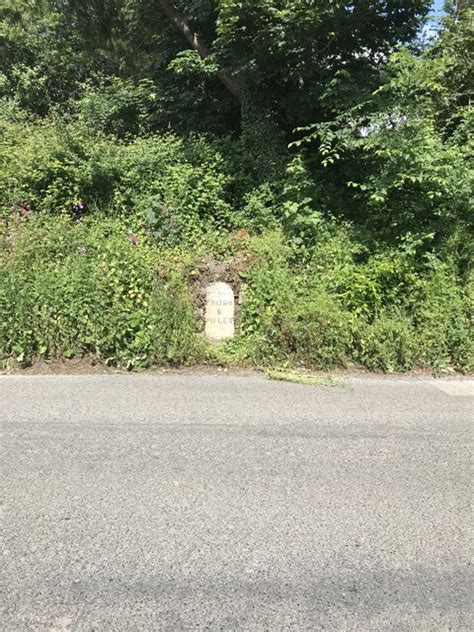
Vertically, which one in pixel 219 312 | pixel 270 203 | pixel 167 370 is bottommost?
pixel 167 370

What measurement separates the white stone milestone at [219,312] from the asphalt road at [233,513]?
187 centimetres

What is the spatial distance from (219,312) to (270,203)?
296 cm

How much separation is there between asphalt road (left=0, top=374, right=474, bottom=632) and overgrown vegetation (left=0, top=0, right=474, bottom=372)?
1.45 meters

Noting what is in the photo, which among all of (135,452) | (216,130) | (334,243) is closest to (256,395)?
(135,452)

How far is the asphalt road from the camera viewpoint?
7.97 ft

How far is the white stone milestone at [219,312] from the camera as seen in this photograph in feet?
23.0

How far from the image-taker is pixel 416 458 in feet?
12.9

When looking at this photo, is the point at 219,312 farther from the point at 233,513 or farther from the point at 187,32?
the point at 187,32

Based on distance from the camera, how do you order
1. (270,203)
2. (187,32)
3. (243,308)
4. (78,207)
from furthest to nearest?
1. (187,32)
2. (270,203)
3. (78,207)
4. (243,308)

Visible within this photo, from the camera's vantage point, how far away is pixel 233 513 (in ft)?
10.4

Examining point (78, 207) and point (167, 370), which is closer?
point (167, 370)

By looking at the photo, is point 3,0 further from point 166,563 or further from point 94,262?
point 166,563

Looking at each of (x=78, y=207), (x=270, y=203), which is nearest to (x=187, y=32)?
(x=270, y=203)

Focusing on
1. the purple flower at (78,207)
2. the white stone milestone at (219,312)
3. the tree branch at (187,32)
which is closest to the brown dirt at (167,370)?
the white stone milestone at (219,312)
